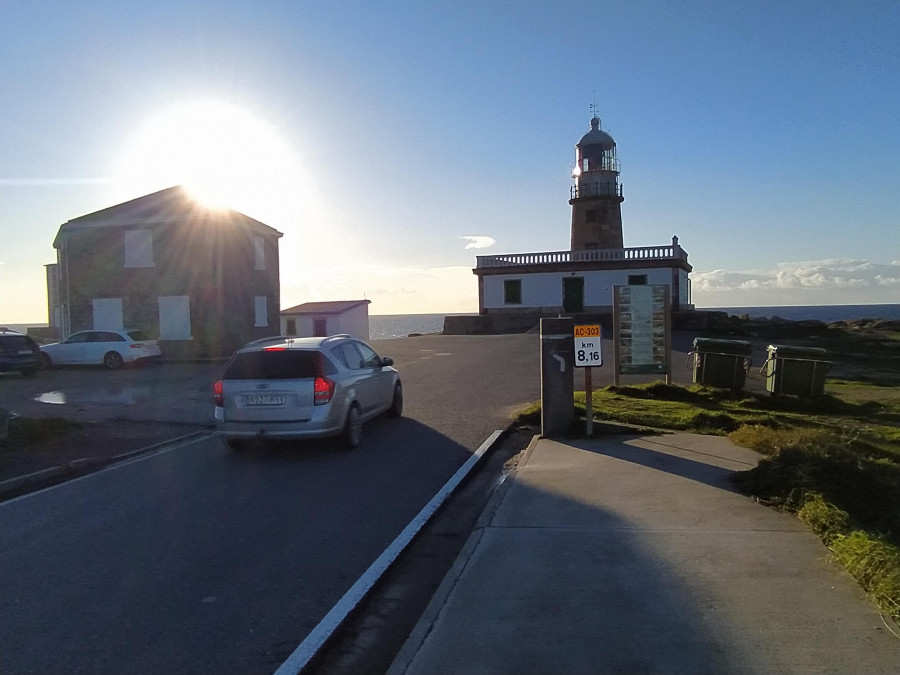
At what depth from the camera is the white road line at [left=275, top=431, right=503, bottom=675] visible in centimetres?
391

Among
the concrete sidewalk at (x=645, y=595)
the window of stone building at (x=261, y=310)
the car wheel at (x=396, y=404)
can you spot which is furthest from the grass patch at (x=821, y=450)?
the window of stone building at (x=261, y=310)

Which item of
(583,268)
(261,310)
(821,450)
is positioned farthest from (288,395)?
(583,268)

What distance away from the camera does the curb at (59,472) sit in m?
7.97

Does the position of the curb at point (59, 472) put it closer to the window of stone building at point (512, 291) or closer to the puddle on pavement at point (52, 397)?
the puddle on pavement at point (52, 397)

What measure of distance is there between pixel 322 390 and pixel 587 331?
3573mm

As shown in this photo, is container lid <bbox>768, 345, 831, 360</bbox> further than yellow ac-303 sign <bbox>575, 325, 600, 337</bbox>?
Yes

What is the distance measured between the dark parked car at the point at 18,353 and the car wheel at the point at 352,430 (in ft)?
50.9

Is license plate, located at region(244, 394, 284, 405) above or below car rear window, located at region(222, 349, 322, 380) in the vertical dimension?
below

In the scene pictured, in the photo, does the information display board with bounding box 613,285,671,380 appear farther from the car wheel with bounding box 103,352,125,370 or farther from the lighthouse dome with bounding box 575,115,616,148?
the lighthouse dome with bounding box 575,115,616,148

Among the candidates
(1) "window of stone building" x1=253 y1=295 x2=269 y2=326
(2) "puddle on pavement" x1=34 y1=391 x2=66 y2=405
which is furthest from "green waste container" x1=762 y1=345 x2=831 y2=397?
(1) "window of stone building" x1=253 y1=295 x2=269 y2=326

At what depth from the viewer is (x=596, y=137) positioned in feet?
146

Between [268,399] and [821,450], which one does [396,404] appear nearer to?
[268,399]

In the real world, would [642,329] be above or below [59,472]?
above

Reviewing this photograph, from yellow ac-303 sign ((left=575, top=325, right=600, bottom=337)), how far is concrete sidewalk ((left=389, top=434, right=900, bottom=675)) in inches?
123
